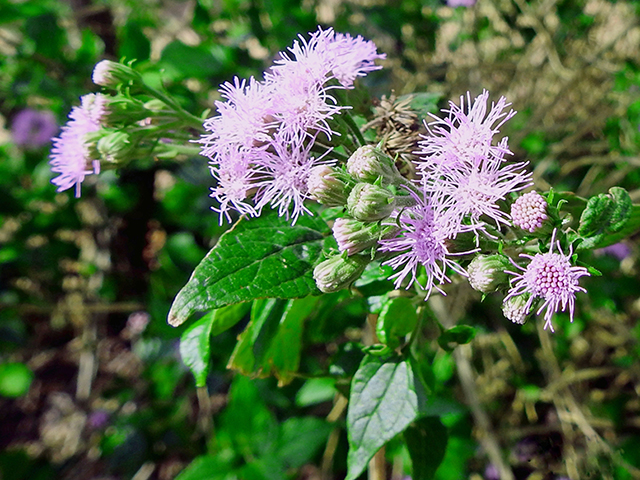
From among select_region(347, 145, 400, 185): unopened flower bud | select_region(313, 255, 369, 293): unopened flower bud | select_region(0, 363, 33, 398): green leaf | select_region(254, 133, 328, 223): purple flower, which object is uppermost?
select_region(254, 133, 328, 223): purple flower

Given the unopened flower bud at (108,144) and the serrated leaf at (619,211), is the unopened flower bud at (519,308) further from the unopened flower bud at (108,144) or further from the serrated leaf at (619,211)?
the unopened flower bud at (108,144)

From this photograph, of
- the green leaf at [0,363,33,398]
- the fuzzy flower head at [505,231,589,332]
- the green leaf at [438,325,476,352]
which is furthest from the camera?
the green leaf at [0,363,33,398]

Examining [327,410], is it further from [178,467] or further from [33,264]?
[33,264]

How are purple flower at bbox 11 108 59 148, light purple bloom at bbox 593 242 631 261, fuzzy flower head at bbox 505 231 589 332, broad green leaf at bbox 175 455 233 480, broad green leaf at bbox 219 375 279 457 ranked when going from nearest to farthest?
1. fuzzy flower head at bbox 505 231 589 332
2. broad green leaf at bbox 175 455 233 480
3. broad green leaf at bbox 219 375 279 457
4. light purple bloom at bbox 593 242 631 261
5. purple flower at bbox 11 108 59 148

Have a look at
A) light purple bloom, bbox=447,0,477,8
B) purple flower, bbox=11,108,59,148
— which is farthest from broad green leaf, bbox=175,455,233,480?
light purple bloom, bbox=447,0,477,8

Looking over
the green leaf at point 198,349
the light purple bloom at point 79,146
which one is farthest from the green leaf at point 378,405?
the light purple bloom at point 79,146

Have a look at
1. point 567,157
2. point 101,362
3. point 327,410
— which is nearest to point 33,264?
point 101,362

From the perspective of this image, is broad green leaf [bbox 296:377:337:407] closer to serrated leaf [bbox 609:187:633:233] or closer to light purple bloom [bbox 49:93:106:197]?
light purple bloom [bbox 49:93:106:197]
